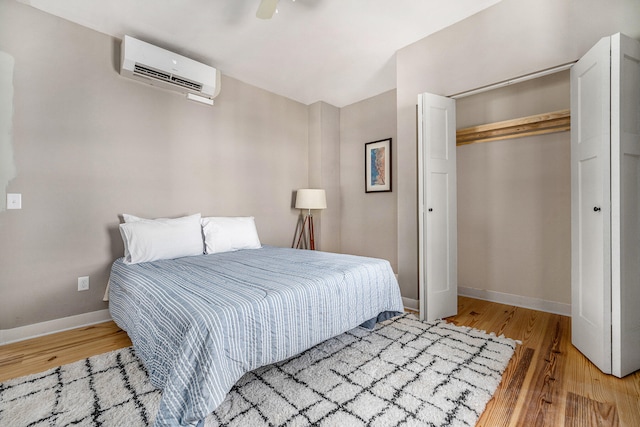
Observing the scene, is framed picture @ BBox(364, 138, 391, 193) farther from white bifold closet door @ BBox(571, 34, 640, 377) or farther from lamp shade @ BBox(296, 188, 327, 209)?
white bifold closet door @ BBox(571, 34, 640, 377)

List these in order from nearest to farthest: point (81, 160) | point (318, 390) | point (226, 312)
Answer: point (226, 312), point (318, 390), point (81, 160)

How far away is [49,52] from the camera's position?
241 centimetres

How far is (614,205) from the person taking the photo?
1711mm

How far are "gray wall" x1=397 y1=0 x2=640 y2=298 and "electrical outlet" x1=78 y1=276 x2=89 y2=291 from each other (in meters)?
2.97

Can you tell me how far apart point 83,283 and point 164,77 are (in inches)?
81.4

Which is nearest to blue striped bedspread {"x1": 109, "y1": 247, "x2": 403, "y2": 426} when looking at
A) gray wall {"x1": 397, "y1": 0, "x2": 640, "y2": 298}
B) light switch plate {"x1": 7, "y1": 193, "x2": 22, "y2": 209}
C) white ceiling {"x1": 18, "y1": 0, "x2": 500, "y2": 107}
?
light switch plate {"x1": 7, "y1": 193, "x2": 22, "y2": 209}

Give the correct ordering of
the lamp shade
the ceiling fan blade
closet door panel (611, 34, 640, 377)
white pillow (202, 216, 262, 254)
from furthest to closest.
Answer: the lamp shade → white pillow (202, 216, 262, 254) → the ceiling fan blade → closet door panel (611, 34, 640, 377)

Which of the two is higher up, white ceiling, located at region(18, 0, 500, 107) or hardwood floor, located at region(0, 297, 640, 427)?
white ceiling, located at region(18, 0, 500, 107)

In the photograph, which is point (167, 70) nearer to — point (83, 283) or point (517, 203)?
point (83, 283)

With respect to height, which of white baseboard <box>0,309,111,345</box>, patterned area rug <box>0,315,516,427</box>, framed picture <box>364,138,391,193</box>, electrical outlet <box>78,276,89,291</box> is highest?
framed picture <box>364,138,391,193</box>

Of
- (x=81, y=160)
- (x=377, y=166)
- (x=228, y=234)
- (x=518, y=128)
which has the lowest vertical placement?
(x=228, y=234)

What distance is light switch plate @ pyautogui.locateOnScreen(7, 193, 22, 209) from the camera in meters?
2.22

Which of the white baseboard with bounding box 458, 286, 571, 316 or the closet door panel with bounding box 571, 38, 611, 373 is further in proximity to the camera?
the white baseboard with bounding box 458, 286, 571, 316

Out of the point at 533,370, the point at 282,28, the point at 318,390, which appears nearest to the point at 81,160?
the point at 282,28
